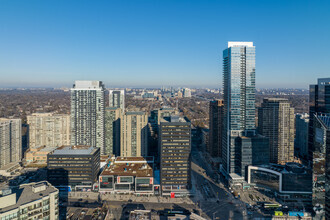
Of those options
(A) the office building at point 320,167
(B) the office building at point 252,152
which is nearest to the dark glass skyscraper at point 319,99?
(B) the office building at point 252,152

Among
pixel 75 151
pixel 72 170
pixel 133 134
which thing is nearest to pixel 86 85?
pixel 133 134

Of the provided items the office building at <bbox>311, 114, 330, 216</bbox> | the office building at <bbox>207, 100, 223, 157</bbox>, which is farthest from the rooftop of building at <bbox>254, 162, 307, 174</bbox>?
the office building at <bbox>207, 100, 223, 157</bbox>

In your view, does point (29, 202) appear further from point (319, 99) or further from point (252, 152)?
point (319, 99)

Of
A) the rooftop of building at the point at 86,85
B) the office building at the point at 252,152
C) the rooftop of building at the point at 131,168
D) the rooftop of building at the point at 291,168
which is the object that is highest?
the rooftop of building at the point at 86,85

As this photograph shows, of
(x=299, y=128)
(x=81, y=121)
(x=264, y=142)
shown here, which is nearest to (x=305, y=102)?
(x=299, y=128)

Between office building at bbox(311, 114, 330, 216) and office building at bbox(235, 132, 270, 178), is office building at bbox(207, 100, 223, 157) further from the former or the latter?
office building at bbox(311, 114, 330, 216)

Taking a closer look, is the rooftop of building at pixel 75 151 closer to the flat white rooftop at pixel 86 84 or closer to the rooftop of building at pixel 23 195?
the flat white rooftop at pixel 86 84
